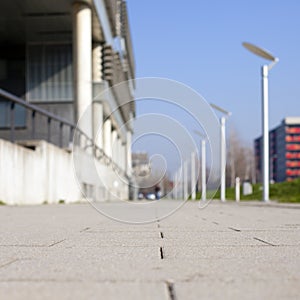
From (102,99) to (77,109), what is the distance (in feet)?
5.96

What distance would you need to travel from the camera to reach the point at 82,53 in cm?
2603

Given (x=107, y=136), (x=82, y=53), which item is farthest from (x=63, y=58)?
(x=107, y=136)

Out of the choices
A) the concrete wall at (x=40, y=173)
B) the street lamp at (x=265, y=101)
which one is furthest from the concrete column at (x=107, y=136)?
the concrete wall at (x=40, y=173)

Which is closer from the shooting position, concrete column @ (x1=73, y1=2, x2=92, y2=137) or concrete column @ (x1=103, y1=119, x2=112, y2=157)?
concrete column @ (x1=73, y1=2, x2=92, y2=137)

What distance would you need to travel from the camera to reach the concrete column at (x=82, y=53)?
25.7 m

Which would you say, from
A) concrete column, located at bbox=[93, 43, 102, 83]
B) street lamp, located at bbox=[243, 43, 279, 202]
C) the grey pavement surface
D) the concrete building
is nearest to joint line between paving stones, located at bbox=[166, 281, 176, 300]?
the grey pavement surface

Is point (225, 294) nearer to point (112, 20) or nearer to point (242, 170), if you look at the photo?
point (112, 20)

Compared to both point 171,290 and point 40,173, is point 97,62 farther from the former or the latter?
point 171,290

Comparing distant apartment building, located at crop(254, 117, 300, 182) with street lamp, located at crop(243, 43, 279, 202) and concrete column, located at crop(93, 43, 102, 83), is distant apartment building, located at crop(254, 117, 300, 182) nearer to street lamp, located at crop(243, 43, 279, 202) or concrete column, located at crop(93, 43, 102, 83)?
concrete column, located at crop(93, 43, 102, 83)

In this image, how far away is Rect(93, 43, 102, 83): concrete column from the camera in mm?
30875

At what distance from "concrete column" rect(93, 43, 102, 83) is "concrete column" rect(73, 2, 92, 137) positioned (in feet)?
13.5

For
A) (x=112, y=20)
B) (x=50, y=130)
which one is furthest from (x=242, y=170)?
(x=50, y=130)

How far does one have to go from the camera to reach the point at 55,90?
1179 inches

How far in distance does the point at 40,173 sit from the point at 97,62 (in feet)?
60.7
